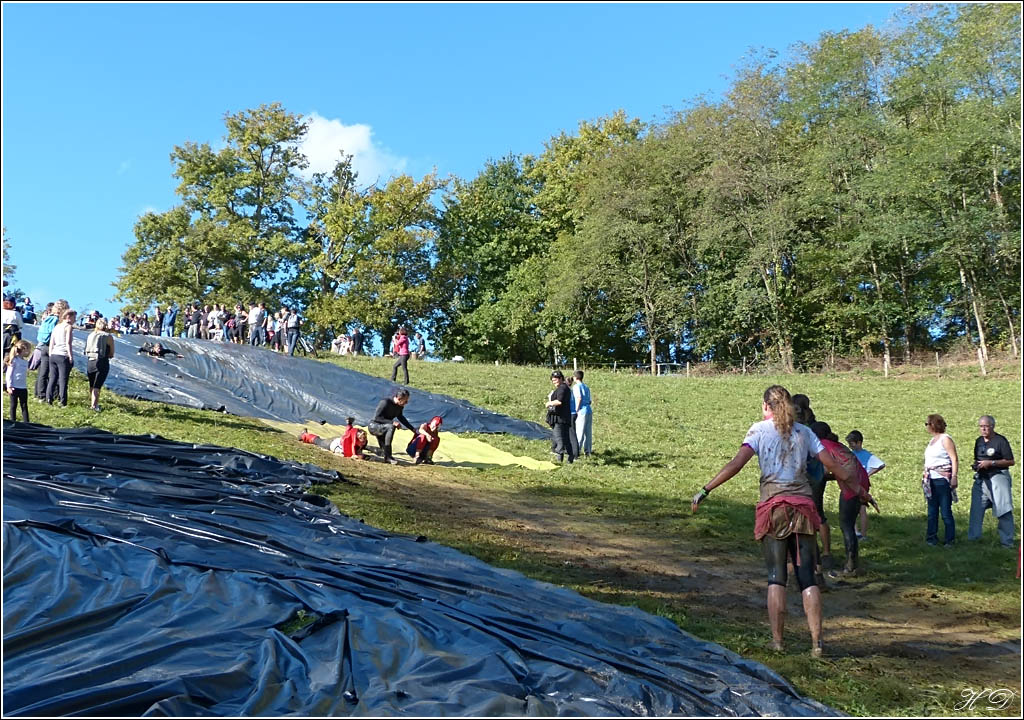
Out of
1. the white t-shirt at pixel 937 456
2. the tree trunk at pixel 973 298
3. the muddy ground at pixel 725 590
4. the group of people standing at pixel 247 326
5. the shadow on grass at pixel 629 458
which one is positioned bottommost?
the muddy ground at pixel 725 590

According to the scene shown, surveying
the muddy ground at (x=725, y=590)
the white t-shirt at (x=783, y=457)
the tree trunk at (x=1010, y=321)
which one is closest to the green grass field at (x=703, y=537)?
the muddy ground at (x=725, y=590)

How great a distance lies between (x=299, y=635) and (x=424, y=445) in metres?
9.68

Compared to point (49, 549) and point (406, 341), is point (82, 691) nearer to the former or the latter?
point (49, 549)

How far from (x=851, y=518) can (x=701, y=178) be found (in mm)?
33820

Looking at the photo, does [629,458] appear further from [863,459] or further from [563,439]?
[863,459]

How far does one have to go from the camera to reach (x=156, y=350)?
19609 mm

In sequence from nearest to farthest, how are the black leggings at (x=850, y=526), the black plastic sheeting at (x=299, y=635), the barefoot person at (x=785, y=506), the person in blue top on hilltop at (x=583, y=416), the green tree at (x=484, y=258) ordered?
the black plastic sheeting at (x=299, y=635), the barefoot person at (x=785, y=506), the black leggings at (x=850, y=526), the person in blue top on hilltop at (x=583, y=416), the green tree at (x=484, y=258)

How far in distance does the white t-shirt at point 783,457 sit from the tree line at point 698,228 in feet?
99.5

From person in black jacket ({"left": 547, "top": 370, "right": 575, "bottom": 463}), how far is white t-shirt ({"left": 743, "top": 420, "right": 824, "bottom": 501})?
8.74 metres

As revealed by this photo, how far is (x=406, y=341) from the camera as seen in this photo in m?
23.2

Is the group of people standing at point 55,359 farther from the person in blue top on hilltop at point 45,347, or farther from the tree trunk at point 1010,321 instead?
the tree trunk at point 1010,321

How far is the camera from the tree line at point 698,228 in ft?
111

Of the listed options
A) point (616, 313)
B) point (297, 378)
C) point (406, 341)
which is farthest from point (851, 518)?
point (616, 313)

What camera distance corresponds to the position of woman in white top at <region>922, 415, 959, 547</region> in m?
10.3
